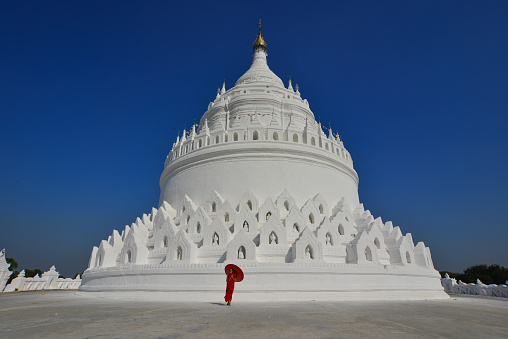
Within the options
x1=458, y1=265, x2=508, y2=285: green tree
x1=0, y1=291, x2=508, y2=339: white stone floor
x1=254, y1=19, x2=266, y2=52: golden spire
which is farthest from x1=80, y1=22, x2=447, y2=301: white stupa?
x1=458, y1=265, x2=508, y2=285: green tree

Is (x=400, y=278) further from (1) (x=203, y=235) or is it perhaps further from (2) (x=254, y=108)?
(2) (x=254, y=108)

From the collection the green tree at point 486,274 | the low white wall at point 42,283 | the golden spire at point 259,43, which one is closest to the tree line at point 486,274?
the green tree at point 486,274

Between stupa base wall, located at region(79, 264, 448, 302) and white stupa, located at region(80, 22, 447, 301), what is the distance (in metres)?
0.04

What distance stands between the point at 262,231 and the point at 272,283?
2.77 meters

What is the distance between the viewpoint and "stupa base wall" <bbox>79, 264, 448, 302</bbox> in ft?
41.5

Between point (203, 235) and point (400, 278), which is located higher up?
point (203, 235)

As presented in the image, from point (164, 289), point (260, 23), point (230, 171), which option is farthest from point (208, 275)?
point (260, 23)

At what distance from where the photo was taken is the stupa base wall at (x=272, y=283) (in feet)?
41.5

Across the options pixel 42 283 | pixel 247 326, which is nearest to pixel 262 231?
pixel 247 326

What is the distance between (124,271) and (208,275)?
4.61m

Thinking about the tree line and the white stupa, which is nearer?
the white stupa

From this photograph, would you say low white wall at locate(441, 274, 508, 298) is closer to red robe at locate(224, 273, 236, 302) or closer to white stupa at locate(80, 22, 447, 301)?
white stupa at locate(80, 22, 447, 301)

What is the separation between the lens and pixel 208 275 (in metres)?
13.1

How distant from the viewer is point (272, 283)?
503 inches
